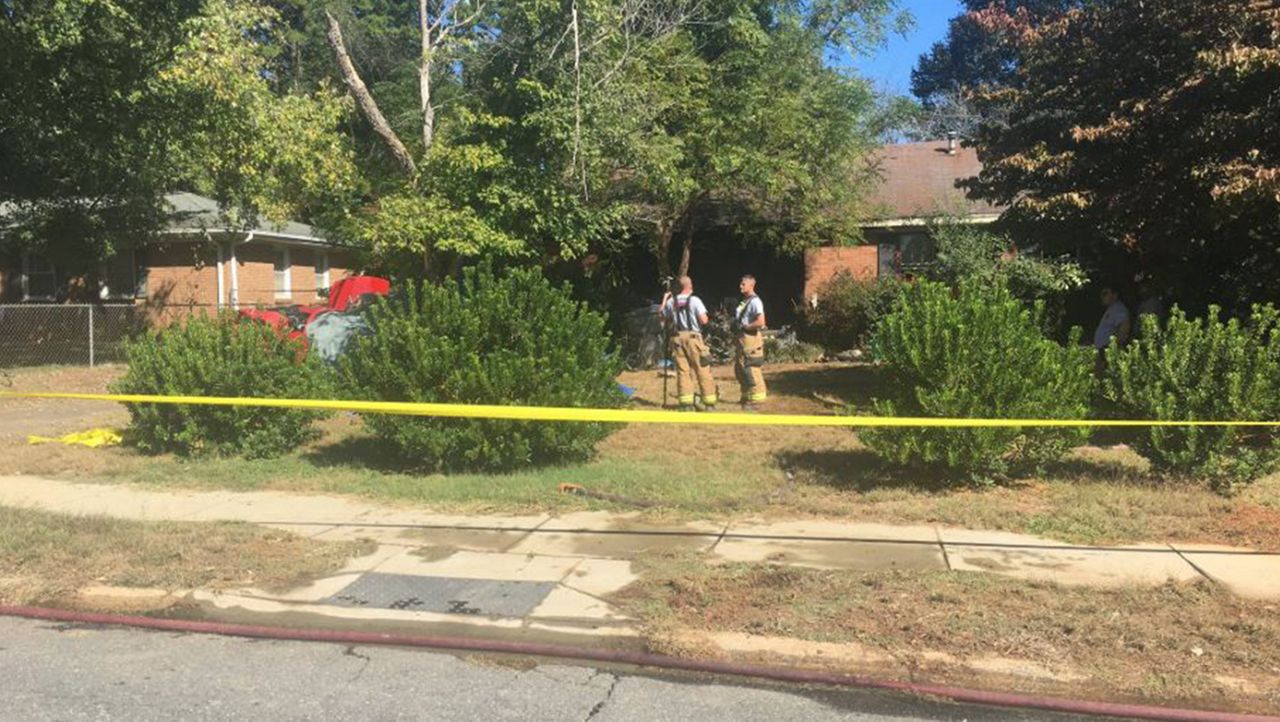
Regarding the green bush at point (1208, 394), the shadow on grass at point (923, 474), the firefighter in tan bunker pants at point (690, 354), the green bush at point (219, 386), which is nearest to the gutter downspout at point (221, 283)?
the green bush at point (219, 386)

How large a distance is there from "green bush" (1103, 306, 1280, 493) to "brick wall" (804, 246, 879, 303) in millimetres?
13941

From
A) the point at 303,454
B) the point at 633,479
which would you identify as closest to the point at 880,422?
the point at 633,479

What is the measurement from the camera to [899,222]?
68.2 feet

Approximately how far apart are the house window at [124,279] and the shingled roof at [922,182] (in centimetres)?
1742

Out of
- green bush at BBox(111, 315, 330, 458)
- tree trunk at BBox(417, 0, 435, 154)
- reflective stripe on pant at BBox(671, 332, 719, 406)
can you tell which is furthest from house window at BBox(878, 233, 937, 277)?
green bush at BBox(111, 315, 330, 458)

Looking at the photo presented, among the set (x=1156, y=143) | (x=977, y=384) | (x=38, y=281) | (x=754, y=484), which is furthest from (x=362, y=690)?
(x=38, y=281)

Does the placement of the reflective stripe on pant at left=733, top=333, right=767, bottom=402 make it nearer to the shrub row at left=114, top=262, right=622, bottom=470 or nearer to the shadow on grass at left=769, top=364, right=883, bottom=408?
the shadow on grass at left=769, top=364, right=883, bottom=408

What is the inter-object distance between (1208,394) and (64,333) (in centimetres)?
2085

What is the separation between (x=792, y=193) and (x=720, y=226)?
14.1 feet

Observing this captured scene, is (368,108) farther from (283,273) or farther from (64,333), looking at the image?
(283,273)

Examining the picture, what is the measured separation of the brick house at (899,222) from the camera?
20.2 meters

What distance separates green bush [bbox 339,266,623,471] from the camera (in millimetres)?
8281

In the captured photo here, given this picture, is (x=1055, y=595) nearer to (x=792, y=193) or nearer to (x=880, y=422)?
(x=880, y=422)

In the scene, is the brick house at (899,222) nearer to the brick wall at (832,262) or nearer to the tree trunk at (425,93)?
the brick wall at (832,262)
